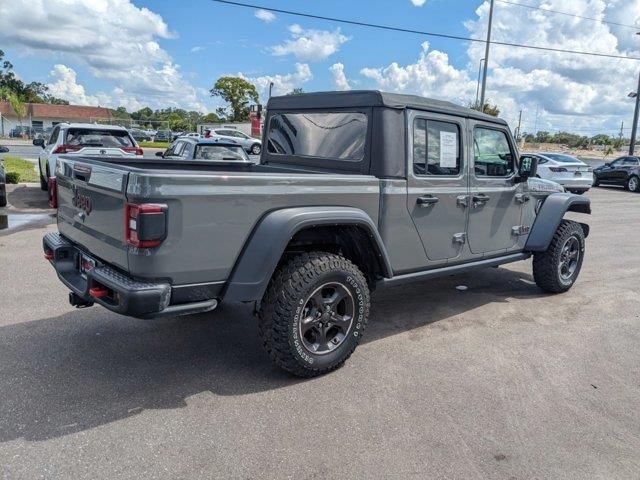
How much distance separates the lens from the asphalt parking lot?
285 cm

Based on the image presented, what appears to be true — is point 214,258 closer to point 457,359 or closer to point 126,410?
point 126,410

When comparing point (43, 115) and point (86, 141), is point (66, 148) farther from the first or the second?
point (43, 115)

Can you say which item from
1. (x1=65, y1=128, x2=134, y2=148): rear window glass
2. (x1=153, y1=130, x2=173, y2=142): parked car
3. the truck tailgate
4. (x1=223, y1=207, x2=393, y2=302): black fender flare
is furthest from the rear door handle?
(x1=153, y1=130, x2=173, y2=142): parked car

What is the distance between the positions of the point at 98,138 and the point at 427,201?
9.70 m

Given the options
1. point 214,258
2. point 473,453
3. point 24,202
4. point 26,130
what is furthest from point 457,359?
point 26,130

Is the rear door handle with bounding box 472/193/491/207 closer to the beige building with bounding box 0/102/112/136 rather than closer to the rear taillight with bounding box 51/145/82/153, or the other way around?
the rear taillight with bounding box 51/145/82/153

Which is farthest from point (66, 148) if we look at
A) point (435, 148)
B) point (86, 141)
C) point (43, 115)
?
point (43, 115)

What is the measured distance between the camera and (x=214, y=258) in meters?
3.26

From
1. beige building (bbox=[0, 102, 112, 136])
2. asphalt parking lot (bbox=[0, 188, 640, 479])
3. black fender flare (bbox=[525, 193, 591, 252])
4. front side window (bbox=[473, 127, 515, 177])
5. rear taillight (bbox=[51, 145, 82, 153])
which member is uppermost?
beige building (bbox=[0, 102, 112, 136])

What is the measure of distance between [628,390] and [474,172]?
6.99ft

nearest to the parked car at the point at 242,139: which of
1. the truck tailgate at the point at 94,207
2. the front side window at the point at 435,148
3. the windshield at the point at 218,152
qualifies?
the windshield at the point at 218,152

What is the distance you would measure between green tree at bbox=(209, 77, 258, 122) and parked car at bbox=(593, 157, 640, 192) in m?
50.6

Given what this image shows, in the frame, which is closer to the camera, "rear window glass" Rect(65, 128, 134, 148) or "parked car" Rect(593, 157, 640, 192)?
"rear window glass" Rect(65, 128, 134, 148)

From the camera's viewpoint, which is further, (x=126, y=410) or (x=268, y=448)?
(x=126, y=410)
